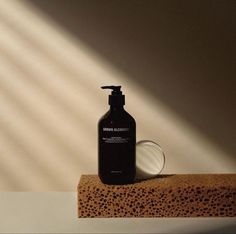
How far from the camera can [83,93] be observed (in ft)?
3.58

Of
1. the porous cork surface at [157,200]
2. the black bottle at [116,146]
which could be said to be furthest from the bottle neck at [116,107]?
the porous cork surface at [157,200]

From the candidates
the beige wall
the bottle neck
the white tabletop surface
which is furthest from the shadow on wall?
the white tabletop surface

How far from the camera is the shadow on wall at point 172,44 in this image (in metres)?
1.06

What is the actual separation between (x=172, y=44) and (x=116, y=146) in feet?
1.00

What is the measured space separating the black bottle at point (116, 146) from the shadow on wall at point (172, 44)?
18 cm

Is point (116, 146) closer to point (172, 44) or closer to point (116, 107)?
point (116, 107)

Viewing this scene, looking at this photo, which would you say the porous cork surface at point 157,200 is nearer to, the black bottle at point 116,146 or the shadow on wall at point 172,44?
the black bottle at point 116,146

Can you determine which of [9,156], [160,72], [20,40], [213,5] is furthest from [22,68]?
[213,5]

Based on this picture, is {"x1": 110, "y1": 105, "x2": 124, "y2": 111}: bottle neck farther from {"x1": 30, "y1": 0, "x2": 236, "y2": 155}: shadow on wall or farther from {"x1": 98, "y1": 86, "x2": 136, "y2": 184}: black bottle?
{"x1": 30, "y1": 0, "x2": 236, "y2": 155}: shadow on wall

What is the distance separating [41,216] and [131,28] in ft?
1.55

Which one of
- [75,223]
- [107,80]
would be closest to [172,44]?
[107,80]

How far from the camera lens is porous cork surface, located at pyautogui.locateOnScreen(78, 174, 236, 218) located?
88 centimetres

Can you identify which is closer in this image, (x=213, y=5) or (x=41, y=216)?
(x=41, y=216)

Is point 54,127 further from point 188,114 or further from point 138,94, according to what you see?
point 188,114
